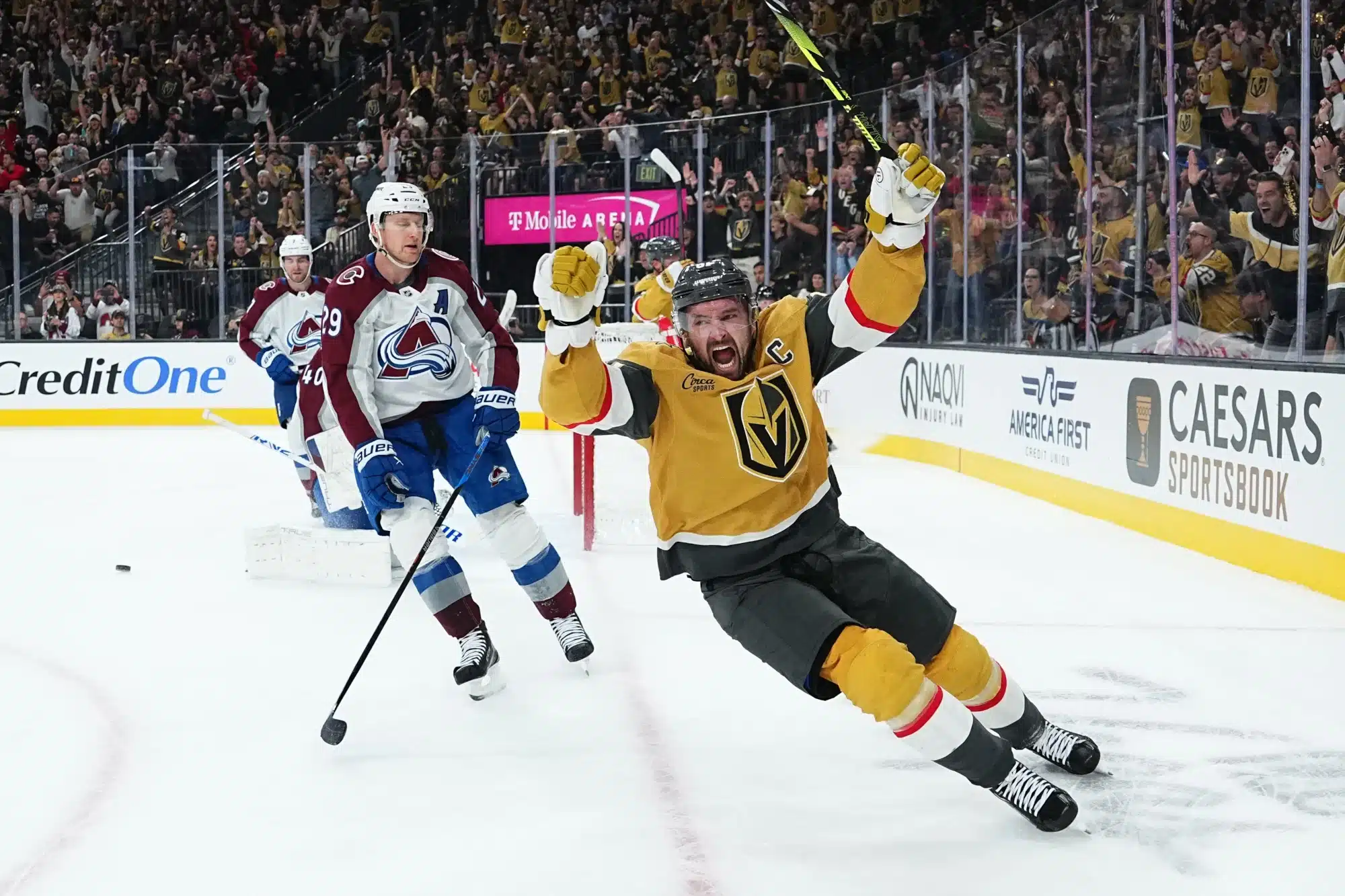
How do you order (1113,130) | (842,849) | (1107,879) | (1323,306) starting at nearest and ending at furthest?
(1107,879)
(842,849)
(1323,306)
(1113,130)

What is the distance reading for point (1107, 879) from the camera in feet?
7.83

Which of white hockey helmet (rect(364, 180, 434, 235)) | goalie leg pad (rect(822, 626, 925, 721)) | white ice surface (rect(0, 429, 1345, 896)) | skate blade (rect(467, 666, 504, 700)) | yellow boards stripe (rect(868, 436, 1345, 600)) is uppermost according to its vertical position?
white hockey helmet (rect(364, 180, 434, 235))

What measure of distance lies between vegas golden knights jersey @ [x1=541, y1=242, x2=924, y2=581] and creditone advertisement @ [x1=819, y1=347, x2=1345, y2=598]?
2.74 meters

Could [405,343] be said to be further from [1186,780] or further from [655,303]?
[655,303]

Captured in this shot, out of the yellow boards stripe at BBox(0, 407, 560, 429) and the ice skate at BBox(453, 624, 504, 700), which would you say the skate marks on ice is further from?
the yellow boards stripe at BBox(0, 407, 560, 429)

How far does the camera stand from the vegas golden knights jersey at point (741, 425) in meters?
2.71

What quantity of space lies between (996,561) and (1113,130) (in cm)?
260

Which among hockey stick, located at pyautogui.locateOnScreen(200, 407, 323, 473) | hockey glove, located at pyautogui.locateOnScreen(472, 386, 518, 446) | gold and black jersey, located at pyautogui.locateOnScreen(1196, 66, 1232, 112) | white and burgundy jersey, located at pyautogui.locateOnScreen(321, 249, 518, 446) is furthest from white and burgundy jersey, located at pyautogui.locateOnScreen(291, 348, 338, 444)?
gold and black jersey, located at pyautogui.locateOnScreen(1196, 66, 1232, 112)

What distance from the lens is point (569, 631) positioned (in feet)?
13.1

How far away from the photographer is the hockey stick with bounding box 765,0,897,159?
275cm

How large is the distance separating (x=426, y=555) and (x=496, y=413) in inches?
16.7

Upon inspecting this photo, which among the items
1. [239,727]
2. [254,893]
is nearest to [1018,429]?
[239,727]

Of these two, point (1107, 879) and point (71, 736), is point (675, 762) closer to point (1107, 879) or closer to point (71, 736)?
point (1107, 879)

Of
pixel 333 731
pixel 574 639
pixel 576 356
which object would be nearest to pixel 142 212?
pixel 574 639
